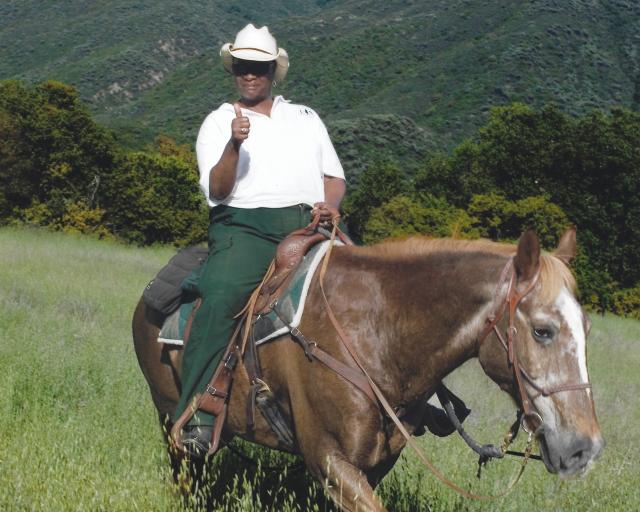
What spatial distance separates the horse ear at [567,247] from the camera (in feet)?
11.5

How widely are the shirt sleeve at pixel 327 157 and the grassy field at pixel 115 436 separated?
1.77 m

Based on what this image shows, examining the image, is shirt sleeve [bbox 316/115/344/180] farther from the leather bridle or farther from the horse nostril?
the horse nostril

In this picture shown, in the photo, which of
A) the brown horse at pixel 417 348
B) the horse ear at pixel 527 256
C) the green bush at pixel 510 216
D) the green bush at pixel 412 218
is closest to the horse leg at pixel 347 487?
the brown horse at pixel 417 348

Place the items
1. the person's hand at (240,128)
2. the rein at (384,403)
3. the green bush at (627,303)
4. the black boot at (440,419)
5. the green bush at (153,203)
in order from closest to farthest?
the rein at (384,403) → the person's hand at (240,128) → the black boot at (440,419) → the green bush at (627,303) → the green bush at (153,203)

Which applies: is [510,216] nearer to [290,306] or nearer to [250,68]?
[250,68]

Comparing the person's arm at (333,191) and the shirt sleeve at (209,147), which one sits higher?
the shirt sleeve at (209,147)

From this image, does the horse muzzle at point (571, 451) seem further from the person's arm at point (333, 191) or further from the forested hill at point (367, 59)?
the forested hill at point (367, 59)

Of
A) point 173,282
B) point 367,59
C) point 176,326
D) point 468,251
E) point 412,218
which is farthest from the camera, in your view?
point 367,59

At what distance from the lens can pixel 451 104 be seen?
76875 mm

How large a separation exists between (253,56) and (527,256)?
1986 millimetres

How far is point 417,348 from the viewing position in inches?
141

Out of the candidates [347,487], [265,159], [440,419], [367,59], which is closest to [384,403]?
[347,487]

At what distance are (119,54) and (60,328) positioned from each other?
11514cm

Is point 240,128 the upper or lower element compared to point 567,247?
upper
